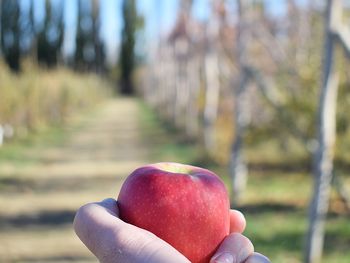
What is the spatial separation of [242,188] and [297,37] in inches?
245

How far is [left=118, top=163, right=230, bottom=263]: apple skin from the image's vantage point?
1396 mm

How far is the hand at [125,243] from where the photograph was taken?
1259mm

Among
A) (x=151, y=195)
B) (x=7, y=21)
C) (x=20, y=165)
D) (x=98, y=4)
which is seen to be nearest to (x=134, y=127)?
(x=20, y=165)

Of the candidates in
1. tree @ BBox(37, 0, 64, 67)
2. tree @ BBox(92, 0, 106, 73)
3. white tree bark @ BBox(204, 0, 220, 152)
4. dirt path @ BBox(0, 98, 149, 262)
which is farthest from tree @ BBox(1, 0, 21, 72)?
white tree bark @ BBox(204, 0, 220, 152)

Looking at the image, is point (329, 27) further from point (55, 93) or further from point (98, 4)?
point (98, 4)

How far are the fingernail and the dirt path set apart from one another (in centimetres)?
388

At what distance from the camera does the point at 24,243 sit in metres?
5.54

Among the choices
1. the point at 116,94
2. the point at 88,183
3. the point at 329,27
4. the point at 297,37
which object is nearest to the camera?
the point at 329,27

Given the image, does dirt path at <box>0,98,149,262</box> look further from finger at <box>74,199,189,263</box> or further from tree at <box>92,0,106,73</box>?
tree at <box>92,0,106,73</box>

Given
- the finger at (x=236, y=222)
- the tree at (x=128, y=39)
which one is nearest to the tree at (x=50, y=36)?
the tree at (x=128, y=39)

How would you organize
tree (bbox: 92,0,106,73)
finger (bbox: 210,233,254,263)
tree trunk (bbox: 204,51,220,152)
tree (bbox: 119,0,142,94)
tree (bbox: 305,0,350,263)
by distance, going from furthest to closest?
tree (bbox: 119,0,142,94), tree (bbox: 92,0,106,73), tree trunk (bbox: 204,51,220,152), tree (bbox: 305,0,350,263), finger (bbox: 210,233,254,263)

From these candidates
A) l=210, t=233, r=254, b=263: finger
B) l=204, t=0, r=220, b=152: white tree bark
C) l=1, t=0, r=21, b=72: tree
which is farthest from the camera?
l=1, t=0, r=21, b=72: tree

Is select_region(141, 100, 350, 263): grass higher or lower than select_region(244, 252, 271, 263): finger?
lower

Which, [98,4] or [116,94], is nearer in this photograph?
[98,4]
